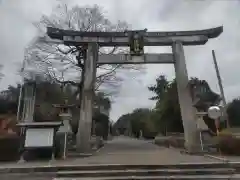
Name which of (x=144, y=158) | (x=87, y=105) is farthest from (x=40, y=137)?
(x=144, y=158)

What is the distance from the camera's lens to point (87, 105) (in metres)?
15.3

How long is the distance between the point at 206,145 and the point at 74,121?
1164cm

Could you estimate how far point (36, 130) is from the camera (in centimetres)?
1180

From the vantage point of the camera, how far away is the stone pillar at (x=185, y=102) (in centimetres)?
1465

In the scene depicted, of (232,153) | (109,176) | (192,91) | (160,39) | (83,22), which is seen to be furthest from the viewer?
(83,22)

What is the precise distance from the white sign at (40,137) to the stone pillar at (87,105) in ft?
10.4

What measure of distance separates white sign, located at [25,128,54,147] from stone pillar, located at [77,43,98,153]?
318 cm

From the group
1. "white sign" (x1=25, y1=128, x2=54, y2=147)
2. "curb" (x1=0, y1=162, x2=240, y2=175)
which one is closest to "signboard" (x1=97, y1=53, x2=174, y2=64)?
"white sign" (x1=25, y1=128, x2=54, y2=147)

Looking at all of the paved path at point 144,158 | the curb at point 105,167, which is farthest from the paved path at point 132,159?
the curb at point 105,167

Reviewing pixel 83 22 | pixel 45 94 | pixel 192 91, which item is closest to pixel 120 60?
pixel 192 91

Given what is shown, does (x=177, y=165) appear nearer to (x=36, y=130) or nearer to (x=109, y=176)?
(x=109, y=176)

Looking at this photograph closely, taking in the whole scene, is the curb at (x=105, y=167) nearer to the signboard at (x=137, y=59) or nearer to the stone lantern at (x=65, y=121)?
the stone lantern at (x=65, y=121)

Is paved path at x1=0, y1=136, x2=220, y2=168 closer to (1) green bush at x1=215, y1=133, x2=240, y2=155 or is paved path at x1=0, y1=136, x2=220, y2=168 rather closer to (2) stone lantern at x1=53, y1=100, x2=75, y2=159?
(2) stone lantern at x1=53, y1=100, x2=75, y2=159

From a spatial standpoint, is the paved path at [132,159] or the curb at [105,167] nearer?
the curb at [105,167]
